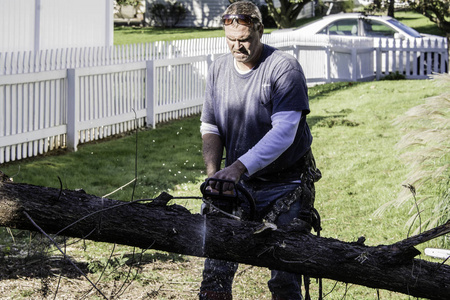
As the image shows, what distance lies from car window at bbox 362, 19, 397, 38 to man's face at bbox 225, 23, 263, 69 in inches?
647

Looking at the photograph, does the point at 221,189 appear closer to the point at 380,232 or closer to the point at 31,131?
the point at 380,232

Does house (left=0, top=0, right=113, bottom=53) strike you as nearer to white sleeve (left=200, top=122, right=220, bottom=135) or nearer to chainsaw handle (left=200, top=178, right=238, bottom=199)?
white sleeve (left=200, top=122, right=220, bottom=135)

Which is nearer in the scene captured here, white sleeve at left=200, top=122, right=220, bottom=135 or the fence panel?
white sleeve at left=200, top=122, right=220, bottom=135

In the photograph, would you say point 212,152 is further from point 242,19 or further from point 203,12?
point 203,12

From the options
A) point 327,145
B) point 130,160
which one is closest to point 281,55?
point 130,160

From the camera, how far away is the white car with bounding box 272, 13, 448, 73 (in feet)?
64.3

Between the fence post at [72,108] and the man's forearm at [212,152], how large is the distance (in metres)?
6.11

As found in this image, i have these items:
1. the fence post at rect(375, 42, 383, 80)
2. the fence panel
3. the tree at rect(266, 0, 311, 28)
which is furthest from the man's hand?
the tree at rect(266, 0, 311, 28)

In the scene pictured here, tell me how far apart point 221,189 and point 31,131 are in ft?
20.9

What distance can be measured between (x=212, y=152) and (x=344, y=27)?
16951 millimetres

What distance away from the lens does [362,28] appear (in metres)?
19.9

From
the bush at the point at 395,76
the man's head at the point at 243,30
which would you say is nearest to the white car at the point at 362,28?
the bush at the point at 395,76

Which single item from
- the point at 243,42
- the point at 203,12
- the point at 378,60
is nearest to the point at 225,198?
the point at 243,42

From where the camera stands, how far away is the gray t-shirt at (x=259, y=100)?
3.78m
